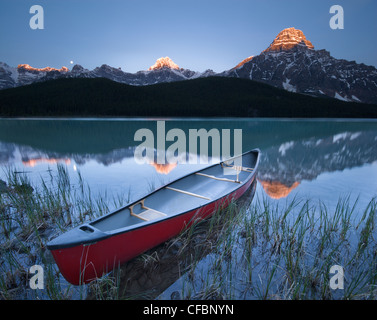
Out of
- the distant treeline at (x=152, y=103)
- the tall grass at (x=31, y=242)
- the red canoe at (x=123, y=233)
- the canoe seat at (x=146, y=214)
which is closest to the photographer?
the red canoe at (x=123, y=233)

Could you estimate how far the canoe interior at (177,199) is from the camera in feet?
11.7

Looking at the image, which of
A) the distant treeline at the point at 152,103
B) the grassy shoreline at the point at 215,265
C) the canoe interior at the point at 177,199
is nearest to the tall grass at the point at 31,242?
the grassy shoreline at the point at 215,265

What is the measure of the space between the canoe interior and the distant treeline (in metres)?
61.9

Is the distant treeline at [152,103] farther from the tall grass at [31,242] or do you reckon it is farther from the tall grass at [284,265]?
the tall grass at [284,265]

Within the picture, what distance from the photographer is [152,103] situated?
247 ft

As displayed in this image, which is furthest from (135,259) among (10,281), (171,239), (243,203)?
(243,203)

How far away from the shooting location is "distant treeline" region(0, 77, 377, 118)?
6462 cm

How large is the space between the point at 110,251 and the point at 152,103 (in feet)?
251

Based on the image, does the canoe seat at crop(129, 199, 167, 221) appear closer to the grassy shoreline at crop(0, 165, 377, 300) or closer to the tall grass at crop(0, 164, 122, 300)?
the grassy shoreline at crop(0, 165, 377, 300)

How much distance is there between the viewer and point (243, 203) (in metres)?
6.13

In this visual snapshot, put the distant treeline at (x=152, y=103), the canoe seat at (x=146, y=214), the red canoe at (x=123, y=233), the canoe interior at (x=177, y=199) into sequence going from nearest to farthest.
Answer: the red canoe at (x=123, y=233) → the canoe interior at (x=177, y=199) → the canoe seat at (x=146, y=214) → the distant treeline at (x=152, y=103)

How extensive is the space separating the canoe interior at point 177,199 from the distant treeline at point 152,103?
61.9 meters

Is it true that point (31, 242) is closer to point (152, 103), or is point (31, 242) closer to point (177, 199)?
point (177, 199)
